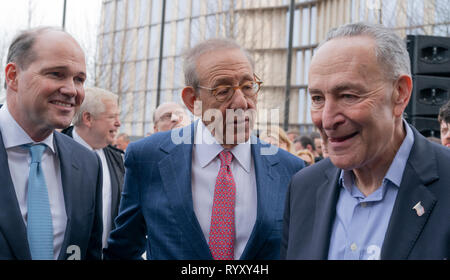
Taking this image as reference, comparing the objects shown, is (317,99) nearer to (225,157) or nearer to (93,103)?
(225,157)

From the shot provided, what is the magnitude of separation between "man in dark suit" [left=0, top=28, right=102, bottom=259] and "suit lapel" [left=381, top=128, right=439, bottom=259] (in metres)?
1.76

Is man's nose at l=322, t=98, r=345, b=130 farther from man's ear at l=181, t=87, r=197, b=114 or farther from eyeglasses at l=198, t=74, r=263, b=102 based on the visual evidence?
man's ear at l=181, t=87, r=197, b=114

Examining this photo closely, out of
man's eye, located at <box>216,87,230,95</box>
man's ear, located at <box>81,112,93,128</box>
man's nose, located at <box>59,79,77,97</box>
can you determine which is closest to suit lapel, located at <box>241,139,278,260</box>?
man's eye, located at <box>216,87,230,95</box>

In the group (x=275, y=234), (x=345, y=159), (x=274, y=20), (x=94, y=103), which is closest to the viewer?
(x=345, y=159)

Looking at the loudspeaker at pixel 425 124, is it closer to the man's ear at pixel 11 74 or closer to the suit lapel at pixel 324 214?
the suit lapel at pixel 324 214

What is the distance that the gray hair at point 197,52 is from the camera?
126 inches

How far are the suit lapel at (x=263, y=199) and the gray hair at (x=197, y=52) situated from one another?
563 mm

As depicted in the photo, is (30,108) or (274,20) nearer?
(30,108)

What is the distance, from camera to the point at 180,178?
9.62ft

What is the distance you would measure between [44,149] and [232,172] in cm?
112

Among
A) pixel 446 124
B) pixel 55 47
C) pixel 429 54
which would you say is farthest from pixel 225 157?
pixel 429 54

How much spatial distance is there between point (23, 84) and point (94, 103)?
106 inches
